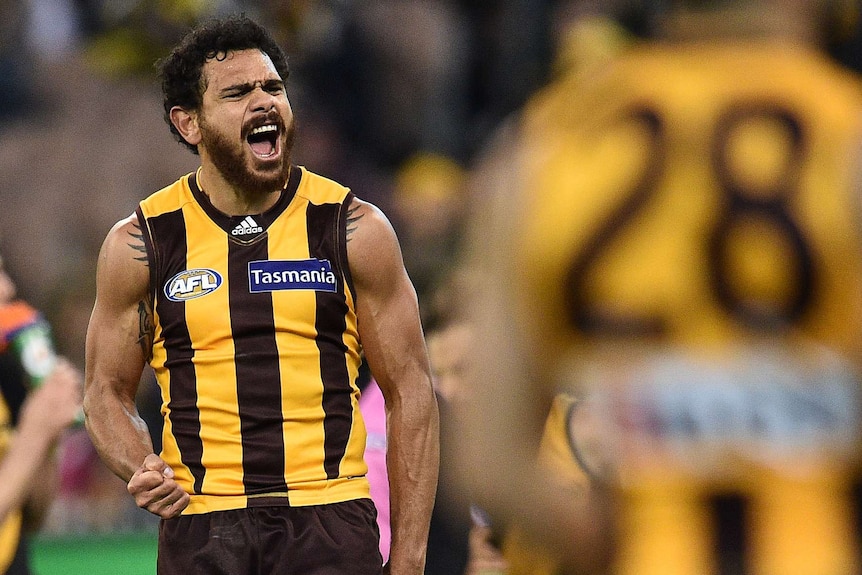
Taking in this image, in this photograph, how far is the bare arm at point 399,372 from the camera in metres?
3.44

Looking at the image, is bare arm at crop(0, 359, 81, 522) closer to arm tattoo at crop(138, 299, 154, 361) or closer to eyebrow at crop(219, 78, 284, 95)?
arm tattoo at crop(138, 299, 154, 361)

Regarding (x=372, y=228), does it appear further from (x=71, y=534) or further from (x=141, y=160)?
(x=141, y=160)

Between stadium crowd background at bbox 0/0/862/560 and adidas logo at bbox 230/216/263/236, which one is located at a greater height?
stadium crowd background at bbox 0/0/862/560

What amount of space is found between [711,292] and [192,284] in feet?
4.65

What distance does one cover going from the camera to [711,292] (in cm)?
234

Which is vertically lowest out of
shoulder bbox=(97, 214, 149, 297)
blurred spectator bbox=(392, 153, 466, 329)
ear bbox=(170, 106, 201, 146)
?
shoulder bbox=(97, 214, 149, 297)

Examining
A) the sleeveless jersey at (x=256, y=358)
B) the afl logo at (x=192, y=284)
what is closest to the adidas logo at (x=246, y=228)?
the sleeveless jersey at (x=256, y=358)

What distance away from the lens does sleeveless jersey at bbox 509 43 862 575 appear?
231 centimetres

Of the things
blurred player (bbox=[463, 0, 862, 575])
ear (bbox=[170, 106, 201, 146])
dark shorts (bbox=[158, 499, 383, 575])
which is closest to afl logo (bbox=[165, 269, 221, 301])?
ear (bbox=[170, 106, 201, 146])

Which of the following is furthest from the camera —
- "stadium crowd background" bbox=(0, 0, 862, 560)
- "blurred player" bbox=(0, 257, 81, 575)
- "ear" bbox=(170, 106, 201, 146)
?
"stadium crowd background" bbox=(0, 0, 862, 560)

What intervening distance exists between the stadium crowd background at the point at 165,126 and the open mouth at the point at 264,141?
4507 mm

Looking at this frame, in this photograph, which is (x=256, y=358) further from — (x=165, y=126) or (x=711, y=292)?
(x=165, y=126)

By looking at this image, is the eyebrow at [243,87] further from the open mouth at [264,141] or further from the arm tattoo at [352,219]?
the arm tattoo at [352,219]

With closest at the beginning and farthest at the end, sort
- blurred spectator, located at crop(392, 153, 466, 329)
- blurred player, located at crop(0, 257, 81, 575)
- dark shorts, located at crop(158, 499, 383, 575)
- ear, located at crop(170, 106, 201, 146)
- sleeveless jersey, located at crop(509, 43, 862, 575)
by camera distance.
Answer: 1. sleeveless jersey, located at crop(509, 43, 862, 575)
2. dark shorts, located at crop(158, 499, 383, 575)
3. ear, located at crop(170, 106, 201, 146)
4. blurred player, located at crop(0, 257, 81, 575)
5. blurred spectator, located at crop(392, 153, 466, 329)
